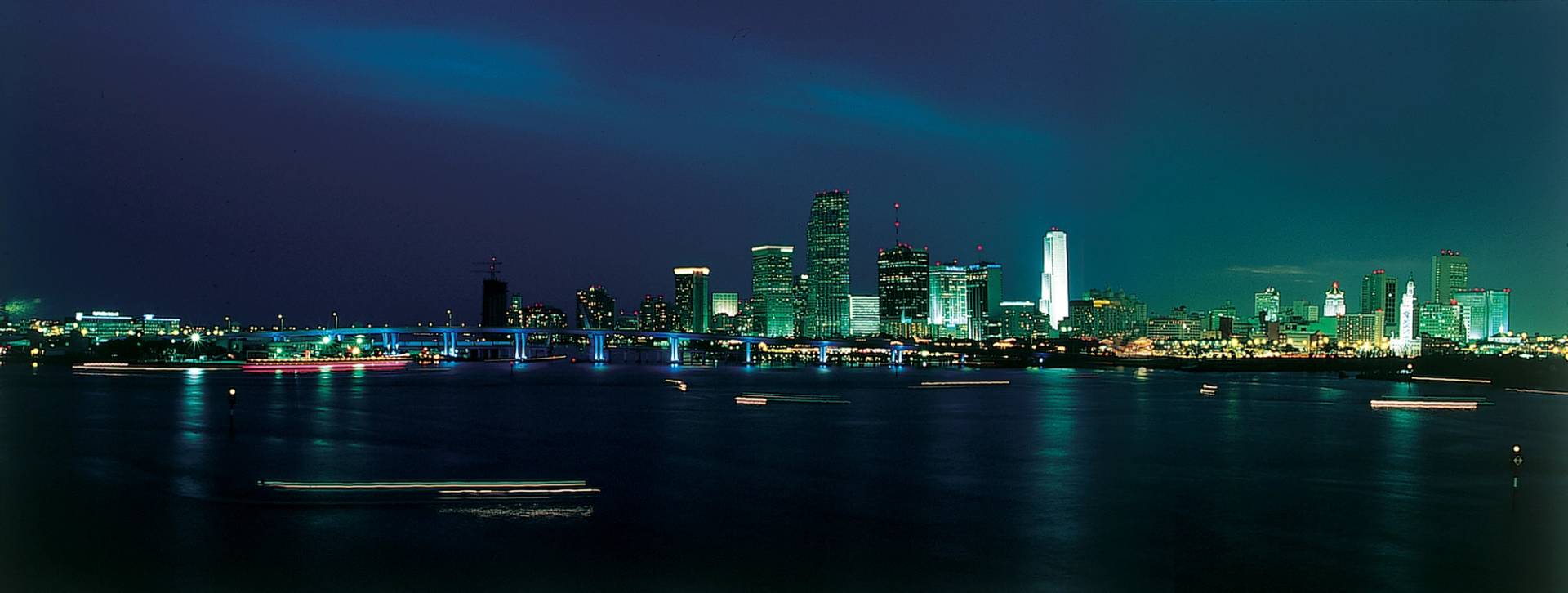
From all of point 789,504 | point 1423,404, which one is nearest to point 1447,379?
point 1423,404

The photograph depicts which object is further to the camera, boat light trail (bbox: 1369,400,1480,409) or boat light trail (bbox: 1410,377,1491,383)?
boat light trail (bbox: 1410,377,1491,383)

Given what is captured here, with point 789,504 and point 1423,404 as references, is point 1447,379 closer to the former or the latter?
point 1423,404

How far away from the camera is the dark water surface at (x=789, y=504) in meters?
15.6

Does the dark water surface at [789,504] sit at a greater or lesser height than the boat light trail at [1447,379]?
greater

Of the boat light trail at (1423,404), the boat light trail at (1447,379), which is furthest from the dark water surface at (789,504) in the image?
the boat light trail at (1447,379)

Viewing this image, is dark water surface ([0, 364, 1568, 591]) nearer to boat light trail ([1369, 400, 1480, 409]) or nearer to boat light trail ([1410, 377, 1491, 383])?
boat light trail ([1369, 400, 1480, 409])

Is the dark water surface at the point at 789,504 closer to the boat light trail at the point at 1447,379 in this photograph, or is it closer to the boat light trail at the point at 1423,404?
the boat light trail at the point at 1423,404

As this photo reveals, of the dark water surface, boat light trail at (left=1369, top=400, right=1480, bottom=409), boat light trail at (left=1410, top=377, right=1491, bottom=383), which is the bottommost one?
boat light trail at (left=1410, top=377, right=1491, bottom=383)

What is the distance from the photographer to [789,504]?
73.0ft

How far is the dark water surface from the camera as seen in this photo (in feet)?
51.1

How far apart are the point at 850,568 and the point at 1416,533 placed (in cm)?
1169

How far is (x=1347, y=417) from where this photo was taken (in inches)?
2045

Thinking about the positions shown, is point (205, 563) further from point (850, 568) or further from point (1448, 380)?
Result: point (1448, 380)

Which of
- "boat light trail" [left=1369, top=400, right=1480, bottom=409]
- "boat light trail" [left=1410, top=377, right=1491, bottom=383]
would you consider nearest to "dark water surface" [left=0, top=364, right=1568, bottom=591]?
"boat light trail" [left=1369, top=400, right=1480, bottom=409]
